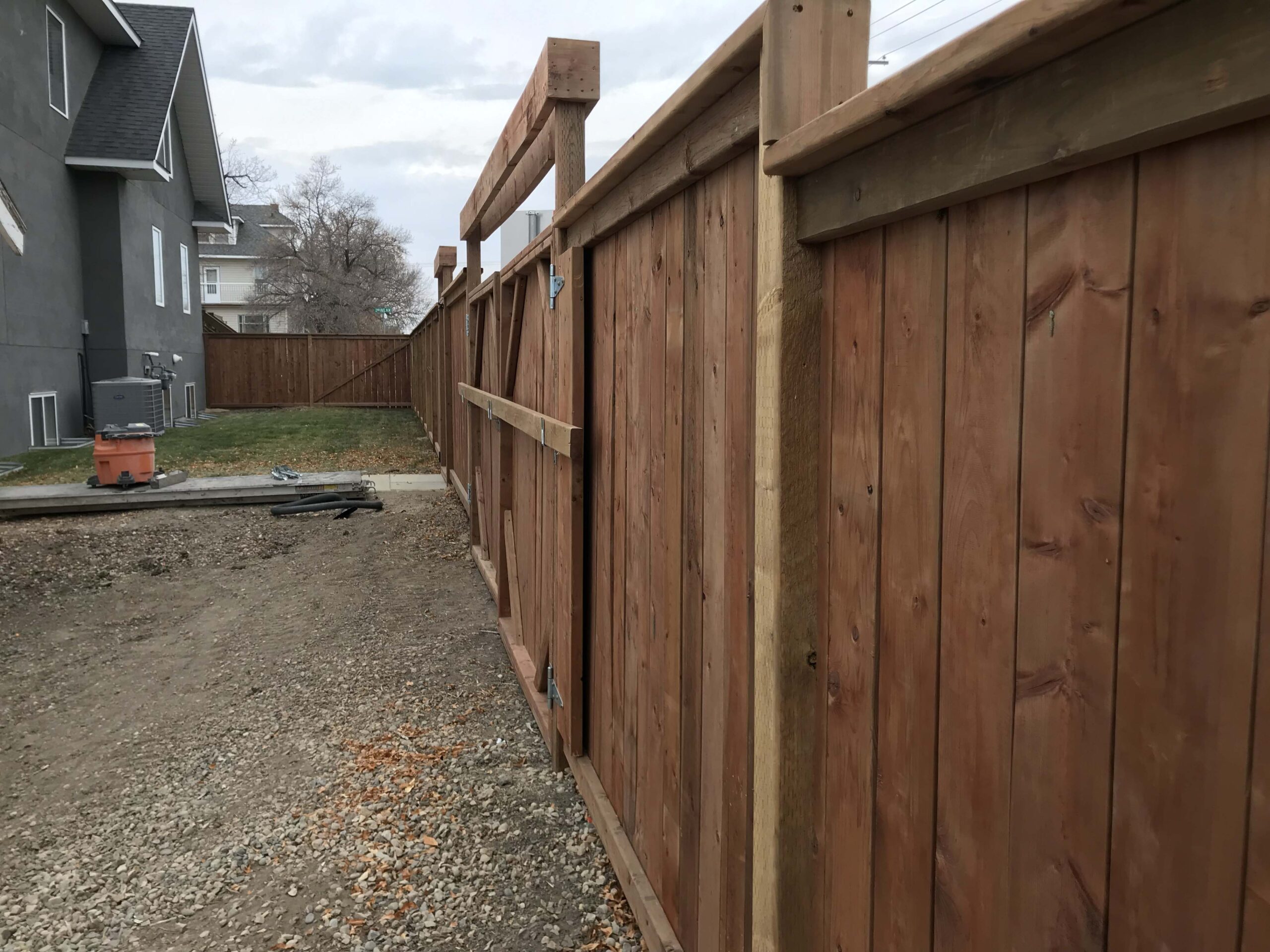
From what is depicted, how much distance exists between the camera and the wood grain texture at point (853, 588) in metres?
1.43

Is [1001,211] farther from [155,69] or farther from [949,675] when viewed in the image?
[155,69]

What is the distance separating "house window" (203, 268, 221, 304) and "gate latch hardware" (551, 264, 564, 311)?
4881 centimetres

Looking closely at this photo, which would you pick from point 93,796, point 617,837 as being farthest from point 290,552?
point 617,837

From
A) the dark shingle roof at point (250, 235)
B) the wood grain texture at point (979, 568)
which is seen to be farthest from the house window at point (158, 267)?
the dark shingle roof at point (250, 235)

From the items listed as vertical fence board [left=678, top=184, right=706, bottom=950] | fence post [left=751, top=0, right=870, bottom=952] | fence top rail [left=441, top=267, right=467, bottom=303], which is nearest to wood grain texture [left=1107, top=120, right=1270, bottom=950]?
fence post [left=751, top=0, right=870, bottom=952]

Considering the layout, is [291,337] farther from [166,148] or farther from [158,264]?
[166,148]

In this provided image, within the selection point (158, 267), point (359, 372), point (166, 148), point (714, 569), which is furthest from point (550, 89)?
point (359, 372)

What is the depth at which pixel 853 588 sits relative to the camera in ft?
4.92

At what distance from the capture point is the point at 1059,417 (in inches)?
41.2

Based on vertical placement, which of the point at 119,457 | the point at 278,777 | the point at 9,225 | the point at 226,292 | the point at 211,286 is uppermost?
the point at 211,286

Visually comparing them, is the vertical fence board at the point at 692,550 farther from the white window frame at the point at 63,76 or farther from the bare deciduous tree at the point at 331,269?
the bare deciduous tree at the point at 331,269

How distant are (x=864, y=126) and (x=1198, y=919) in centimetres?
98

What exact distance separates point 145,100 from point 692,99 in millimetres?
17205

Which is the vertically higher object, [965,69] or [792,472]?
[965,69]
